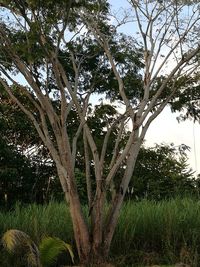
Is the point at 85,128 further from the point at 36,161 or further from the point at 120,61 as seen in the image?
the point at 36,161

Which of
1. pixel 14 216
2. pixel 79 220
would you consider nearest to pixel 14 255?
pixel 79 220

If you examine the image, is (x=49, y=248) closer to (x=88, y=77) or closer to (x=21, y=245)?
(x=21, y=245)

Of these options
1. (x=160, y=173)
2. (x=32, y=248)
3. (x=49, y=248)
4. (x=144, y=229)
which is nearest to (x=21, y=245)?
(x=32, y=248)

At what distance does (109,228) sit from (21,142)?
10.9m

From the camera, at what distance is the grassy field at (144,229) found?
34.4ft

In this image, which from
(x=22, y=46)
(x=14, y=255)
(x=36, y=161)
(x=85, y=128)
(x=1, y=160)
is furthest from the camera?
(x=36, y=161)

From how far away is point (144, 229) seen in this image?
1130 centimetres

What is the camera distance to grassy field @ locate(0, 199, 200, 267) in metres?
10.5

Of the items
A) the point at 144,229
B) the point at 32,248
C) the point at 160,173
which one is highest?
the point at 160,173

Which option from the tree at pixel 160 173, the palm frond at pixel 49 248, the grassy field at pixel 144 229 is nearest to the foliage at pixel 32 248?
the palm frond at pixel 49 248

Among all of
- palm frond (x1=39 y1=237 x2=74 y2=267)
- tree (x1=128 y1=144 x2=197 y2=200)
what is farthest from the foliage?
tree (x1=128 y1=144 x2=197 y2=200)

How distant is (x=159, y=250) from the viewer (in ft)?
36.2

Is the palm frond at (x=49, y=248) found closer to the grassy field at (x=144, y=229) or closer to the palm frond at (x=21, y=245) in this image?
the palm frond at (x=21, y=245)

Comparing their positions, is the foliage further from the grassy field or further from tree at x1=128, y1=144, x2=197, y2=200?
tree at x1=128, y1=144, x2=197, y2=200
